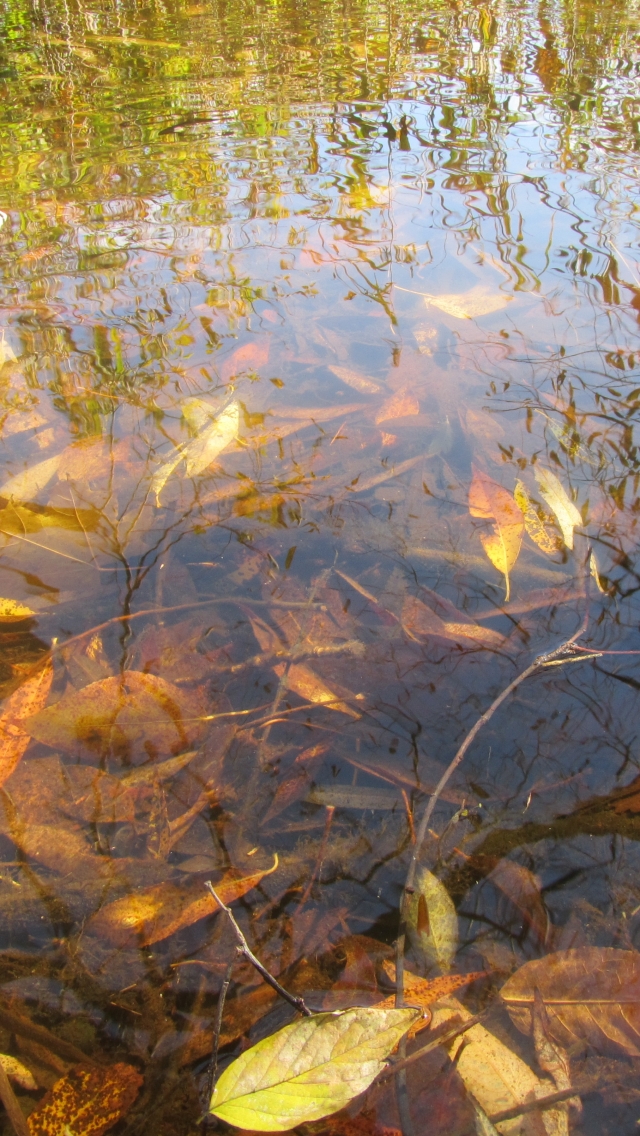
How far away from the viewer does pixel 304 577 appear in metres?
1.65

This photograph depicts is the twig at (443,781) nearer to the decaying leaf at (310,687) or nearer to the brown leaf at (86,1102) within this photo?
the decaying leaf at (310,687)

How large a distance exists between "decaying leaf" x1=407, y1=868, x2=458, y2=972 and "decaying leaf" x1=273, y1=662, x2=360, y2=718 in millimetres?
358

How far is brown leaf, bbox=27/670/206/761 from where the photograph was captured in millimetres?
1375

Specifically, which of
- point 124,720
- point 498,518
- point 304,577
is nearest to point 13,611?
point 124,720

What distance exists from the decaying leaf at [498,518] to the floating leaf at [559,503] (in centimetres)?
9

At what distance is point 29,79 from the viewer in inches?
190

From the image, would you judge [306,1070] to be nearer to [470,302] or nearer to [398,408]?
[398,408]

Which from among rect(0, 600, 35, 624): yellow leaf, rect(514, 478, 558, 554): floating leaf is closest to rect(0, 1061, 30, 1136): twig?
rect(0, 600, 35, 624): yellow leaf

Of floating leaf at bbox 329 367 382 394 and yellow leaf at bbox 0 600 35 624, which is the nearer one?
yellow leaf at bbox 0 600 35 624

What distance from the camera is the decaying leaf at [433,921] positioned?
1.11 metres

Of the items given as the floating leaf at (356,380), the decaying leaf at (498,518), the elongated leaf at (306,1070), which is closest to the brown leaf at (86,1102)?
the elongated leaf at (306,1070)

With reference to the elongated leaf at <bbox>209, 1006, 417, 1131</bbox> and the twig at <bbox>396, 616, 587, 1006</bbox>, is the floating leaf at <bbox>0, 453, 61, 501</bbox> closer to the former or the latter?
the twig at <bbox>396, 616, 587, 1006</bbox>

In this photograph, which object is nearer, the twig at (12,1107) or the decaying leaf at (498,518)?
the twig at (12,1107)

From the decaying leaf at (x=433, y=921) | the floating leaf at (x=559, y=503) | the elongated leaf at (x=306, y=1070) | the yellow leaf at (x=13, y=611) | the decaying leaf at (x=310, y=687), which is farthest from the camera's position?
the floating leaf at (x=559, y=503)
